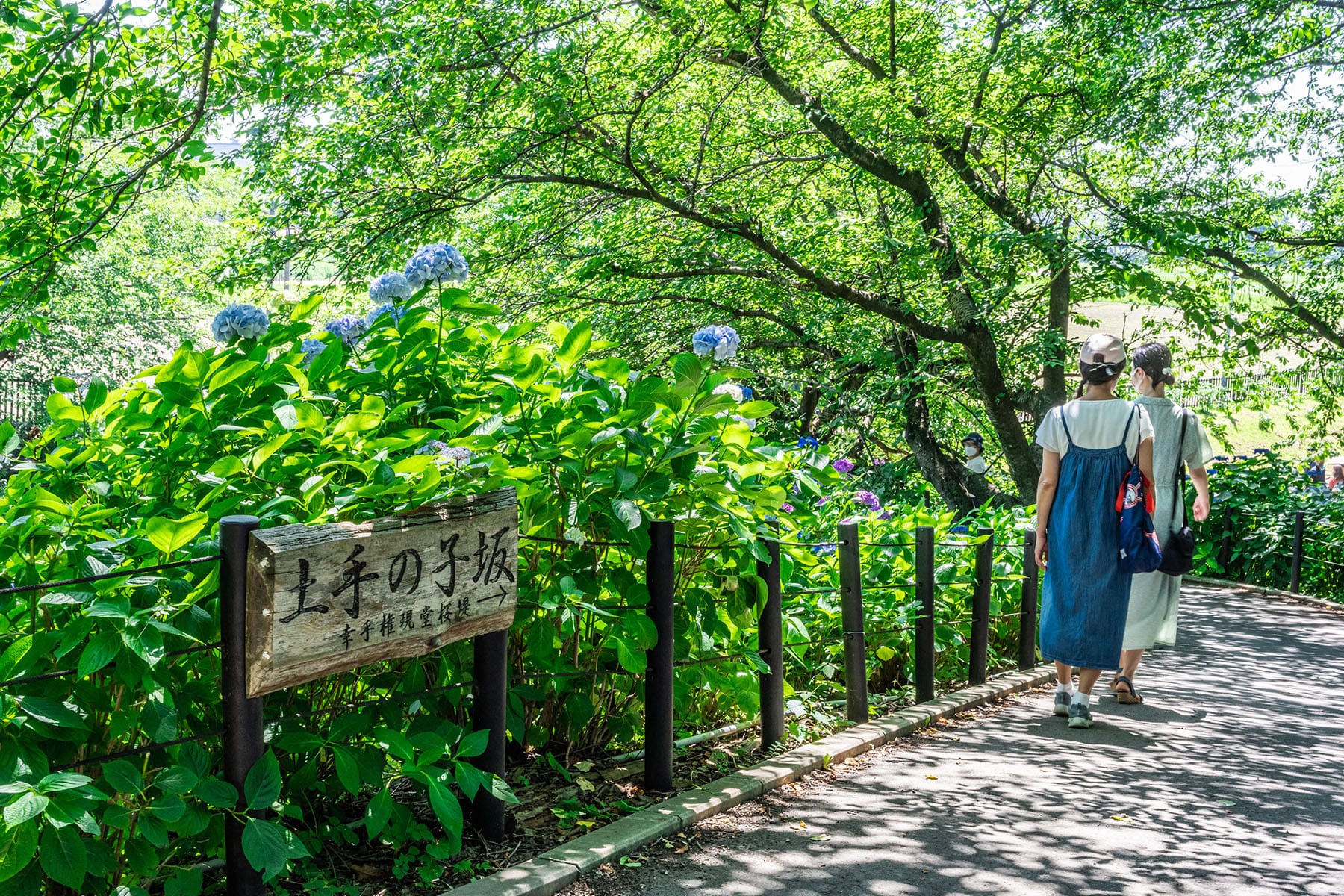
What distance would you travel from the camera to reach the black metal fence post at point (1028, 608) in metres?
7.44

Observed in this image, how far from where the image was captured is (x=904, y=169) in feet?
39.4

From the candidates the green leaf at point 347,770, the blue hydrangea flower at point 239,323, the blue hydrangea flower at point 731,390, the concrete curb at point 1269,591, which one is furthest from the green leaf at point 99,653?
the concrete curb at point 1269,591

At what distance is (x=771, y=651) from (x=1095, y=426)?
2.20 m

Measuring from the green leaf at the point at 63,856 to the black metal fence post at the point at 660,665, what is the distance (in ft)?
6.86

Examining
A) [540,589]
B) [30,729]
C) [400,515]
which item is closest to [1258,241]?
[540,589]

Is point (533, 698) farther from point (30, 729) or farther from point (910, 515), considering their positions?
point (910, 515)

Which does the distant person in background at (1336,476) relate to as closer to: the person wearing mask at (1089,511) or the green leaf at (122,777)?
the person wearing mask at (1089,511)

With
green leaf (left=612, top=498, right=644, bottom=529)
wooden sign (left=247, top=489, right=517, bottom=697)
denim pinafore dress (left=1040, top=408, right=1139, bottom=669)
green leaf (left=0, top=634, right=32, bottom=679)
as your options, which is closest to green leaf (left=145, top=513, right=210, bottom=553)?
wooden sign (left=247, top=489, right=517, bottom=697)

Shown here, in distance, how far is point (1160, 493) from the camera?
6445 mm

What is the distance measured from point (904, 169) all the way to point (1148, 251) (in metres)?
2.59

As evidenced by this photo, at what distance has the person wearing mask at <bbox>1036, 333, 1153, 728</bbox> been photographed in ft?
19.0

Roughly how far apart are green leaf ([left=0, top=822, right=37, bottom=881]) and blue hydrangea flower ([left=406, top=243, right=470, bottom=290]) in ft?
7.01

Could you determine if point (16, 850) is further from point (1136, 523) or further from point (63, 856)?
point (1136, 523)

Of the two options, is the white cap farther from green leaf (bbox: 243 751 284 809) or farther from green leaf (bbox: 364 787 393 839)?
green leaf (bbox: 243 751 284 809)
